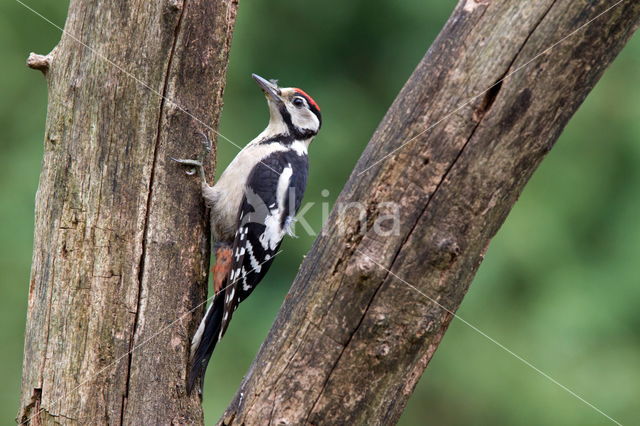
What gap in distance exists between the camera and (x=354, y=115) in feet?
21.9

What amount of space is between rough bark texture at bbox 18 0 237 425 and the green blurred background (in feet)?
8.89

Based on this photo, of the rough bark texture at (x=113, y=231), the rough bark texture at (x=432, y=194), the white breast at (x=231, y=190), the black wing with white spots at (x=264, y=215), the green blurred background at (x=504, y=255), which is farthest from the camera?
the green blurred background at (x=504, y=255)

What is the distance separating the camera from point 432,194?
7.30ft

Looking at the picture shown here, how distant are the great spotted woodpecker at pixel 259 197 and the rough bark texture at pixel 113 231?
0.39 metres

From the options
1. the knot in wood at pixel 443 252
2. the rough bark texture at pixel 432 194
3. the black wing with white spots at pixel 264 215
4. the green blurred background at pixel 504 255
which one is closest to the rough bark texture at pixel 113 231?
the rough bark texture at pixel 432 194

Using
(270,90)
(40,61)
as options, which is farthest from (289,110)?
(40,61)

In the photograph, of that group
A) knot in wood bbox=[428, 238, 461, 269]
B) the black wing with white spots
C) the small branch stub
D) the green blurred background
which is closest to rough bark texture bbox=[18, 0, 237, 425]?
the small branch stub

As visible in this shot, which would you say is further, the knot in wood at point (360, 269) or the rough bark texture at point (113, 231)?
the rough bark texture at point (113, 231)

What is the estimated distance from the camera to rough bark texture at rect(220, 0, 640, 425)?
2.20 m

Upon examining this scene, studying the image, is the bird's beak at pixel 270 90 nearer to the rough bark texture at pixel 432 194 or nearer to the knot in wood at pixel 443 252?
the rough bark texture at pixel 432 194

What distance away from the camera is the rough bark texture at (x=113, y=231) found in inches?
104

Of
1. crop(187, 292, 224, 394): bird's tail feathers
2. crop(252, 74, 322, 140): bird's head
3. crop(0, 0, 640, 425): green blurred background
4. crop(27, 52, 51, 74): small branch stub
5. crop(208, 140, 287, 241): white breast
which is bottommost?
crop(187, 292, 224, 394): bird's tail feathers

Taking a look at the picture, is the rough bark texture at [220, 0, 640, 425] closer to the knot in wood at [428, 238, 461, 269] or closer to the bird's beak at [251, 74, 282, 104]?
the knot in wood at [428, 238, 461, 269]

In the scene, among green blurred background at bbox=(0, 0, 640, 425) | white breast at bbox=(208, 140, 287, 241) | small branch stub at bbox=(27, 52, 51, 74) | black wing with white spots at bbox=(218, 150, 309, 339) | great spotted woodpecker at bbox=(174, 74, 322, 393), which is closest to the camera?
small branch stub at bbox=(27, 52, 51, 74)
